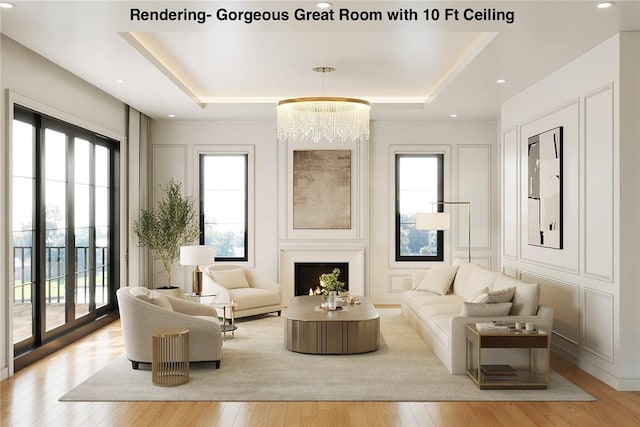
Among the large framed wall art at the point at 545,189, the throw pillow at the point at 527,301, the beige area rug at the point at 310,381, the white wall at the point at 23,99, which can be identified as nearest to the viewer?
the beige area rug at the point at 310,381

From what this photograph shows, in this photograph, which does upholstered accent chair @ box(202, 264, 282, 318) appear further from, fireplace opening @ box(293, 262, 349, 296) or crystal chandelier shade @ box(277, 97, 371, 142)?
crystal chandelier shade @ box(277, 97, 371, 142)

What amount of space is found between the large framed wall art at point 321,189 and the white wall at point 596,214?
3243mm

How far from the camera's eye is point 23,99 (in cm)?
525

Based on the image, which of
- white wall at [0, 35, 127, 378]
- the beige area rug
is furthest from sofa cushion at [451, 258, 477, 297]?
white wall at [0, 35, 127, 378]

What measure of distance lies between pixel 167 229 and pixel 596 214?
553cm

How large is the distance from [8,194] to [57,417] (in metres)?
1.97

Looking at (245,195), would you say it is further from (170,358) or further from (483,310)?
(483,310)

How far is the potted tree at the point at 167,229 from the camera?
8.37 m

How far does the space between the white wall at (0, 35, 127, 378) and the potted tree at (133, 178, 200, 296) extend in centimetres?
177

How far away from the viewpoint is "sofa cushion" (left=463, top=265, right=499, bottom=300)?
6469mm

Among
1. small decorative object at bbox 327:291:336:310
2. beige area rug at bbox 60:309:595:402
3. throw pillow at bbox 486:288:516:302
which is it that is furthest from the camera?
small decorative object at bbox 327:291:336:310

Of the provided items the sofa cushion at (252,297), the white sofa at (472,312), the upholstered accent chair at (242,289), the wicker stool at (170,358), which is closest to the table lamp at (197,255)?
the upholstered accent chair at (242,289)

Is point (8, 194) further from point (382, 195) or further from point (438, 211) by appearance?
point (438, 211)

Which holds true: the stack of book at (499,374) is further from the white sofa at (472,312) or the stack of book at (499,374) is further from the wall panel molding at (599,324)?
the wall panel molding at (599,324)
